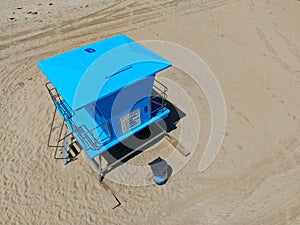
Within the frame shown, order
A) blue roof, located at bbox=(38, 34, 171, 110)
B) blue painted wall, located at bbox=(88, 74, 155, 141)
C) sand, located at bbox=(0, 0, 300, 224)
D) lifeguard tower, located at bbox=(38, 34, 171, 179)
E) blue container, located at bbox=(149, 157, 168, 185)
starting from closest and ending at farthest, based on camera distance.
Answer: blue roof, located at bbox=(38, 34, 171, 110)
lifeguard tower, located at bbox=(38, 34, 171, 179)
blue painted wall, located at bbox=(88, 74, 155, 141)
sand, located at bbox=(0, 0, 300, 224)
blue container, located at bbox=(149, 157, 168, 185)

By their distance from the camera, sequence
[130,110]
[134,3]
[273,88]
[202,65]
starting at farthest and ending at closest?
1. [134,3]
2. [202,65]
3. [273,88]
4. [130,110]

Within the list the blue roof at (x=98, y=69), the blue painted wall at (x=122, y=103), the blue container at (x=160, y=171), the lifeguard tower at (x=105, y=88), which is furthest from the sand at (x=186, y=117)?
the blue roof at (x=98, y=69)

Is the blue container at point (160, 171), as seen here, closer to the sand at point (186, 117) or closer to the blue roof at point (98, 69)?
the sand at point (186, 117)

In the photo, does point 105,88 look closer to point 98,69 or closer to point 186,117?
point 98,69

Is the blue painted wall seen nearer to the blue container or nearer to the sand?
the blue container

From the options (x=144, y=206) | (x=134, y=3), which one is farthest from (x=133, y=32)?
(x=144, y=206)

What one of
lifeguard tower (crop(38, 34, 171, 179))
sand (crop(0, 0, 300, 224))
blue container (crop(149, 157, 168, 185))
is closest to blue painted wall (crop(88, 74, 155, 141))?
lifeguard tower (crop(38, 34, 171, 179))

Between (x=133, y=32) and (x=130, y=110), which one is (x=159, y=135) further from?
(x=133, y=32)
